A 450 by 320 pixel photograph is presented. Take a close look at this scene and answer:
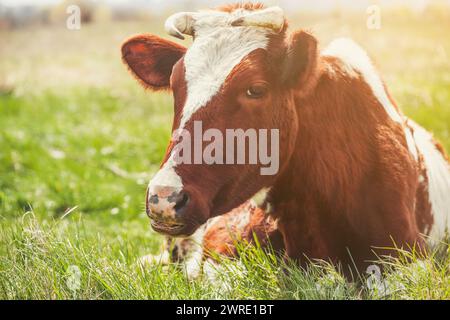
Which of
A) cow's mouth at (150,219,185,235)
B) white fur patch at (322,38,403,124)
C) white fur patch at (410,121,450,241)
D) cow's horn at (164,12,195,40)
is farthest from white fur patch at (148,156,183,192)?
white fur patch at (410,121,450,241)

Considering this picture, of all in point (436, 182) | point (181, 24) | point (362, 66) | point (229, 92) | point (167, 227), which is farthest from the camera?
point (436, 182)

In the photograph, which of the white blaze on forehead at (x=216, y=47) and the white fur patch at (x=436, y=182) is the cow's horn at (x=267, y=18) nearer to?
the white blaze on forehead at (x=216, y=47)

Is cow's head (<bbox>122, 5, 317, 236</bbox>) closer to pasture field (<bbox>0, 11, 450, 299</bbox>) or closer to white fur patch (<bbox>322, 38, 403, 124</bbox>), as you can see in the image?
pasture field (<bbox>0, 11, 450, 299</bbox>)

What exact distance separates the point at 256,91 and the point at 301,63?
0.81 feet

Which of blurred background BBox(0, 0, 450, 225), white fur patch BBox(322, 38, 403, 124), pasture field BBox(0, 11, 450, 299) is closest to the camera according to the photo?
pasture field BBox(0, 11, 450, 299)

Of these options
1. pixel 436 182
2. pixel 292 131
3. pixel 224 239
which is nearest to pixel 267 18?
pixel 292 131

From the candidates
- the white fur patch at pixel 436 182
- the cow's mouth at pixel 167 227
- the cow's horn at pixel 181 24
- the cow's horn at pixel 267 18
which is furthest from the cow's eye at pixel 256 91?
the white fur patch at pixel 436 182

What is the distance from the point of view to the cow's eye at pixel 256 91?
3.22m

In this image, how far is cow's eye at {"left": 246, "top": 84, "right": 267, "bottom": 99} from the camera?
10.6 feet

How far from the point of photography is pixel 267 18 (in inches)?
129

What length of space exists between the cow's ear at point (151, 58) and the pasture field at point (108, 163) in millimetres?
789

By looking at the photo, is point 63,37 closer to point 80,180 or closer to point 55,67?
point 55,67

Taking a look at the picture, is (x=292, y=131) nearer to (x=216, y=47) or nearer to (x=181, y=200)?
(x=216, y=47)
